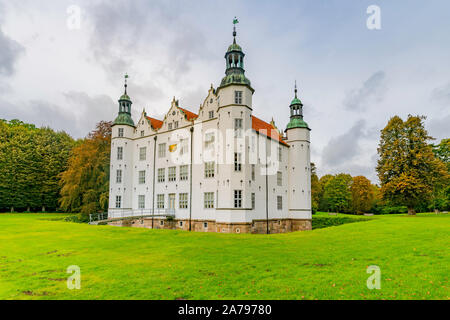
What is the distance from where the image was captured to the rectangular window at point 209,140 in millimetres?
A: 29625

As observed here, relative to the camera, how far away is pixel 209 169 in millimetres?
29547

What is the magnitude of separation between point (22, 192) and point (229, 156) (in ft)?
161

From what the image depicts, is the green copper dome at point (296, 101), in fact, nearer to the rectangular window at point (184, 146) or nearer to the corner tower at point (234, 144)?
the corner tower at point (234, 144)

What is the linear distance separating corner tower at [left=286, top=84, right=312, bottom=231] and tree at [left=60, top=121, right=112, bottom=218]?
2632 centimetres

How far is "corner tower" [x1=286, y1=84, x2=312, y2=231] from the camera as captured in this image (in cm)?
3478

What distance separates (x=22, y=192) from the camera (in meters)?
53.6

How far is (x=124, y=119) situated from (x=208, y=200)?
59.6ft

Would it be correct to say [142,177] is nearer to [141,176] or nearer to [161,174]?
[141,176]

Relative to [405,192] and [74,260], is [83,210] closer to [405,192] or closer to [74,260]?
[74,260]

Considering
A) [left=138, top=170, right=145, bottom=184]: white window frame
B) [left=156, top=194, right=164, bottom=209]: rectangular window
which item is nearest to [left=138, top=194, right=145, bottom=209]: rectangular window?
[left=138, top=170, right=145, bottom=184]: white window frame

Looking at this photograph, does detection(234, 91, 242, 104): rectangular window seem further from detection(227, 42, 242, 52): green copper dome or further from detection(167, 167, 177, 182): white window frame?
detection(167, 167, 177, 182): white window frame

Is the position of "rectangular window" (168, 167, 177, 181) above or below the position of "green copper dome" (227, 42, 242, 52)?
below

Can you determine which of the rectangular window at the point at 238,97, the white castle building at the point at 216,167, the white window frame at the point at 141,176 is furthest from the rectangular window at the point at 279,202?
the white window frame at the point at 141,176
